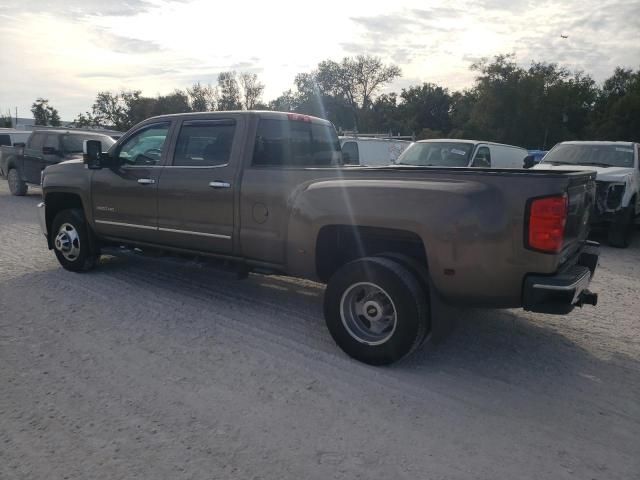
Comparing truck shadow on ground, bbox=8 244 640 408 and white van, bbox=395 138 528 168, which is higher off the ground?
white van, bbox=395 138 528 168

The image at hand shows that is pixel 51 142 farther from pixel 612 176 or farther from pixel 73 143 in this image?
pixel 612 176

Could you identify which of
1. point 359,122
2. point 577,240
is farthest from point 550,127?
point 577,240

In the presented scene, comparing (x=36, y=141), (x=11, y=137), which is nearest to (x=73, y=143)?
(x=36, y=141)

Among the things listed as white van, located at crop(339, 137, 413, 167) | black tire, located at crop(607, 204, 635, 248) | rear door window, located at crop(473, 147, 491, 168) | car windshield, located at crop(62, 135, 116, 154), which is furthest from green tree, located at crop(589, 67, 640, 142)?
car windshield, located at crop(62, 135, 116, 154)

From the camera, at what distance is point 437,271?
12.0 feet

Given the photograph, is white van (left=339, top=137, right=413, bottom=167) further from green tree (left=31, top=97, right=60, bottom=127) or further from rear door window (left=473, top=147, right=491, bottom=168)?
green tree (left=31, top=97, right=60, bottom=127)

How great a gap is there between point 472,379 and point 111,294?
3780 mm

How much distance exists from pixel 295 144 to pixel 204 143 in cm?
91

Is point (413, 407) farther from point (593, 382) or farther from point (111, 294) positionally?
point (111, 294)

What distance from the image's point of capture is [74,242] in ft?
20.4

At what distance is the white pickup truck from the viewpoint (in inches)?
356

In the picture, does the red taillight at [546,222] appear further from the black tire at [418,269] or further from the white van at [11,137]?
the white van at [11,137]

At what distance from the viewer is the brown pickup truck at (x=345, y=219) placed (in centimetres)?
343

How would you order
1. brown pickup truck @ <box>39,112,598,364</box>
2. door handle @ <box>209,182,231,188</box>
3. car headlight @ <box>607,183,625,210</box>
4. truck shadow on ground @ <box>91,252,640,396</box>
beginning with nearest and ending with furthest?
1. brown pickup truck @ <box>39,112,598,364</box>
2. truck shadow on ground @ <box>91,252,640,396</box>
3. door handle @ <box>209,182,231,188</box>
4. car headlight @ <box>607,183,625,210</box>
